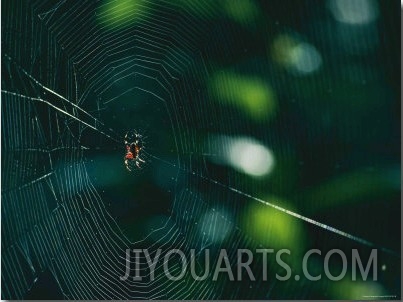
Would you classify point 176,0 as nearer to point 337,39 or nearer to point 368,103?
point 337,39

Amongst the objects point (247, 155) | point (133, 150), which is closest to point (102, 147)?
point (133, 150)

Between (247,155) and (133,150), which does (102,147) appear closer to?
(133,150)

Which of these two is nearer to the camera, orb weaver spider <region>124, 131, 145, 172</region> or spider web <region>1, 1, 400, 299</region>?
spider web <region>1, 1, 400, 299</region>

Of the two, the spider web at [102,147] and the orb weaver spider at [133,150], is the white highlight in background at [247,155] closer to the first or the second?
the spider web at [102,147]

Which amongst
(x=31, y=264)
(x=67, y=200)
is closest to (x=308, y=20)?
(x=67, y=200)

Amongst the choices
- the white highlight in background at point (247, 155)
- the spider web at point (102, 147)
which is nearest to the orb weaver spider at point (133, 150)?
the spider web at point (102, 147)

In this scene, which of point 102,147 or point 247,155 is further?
point 102,147

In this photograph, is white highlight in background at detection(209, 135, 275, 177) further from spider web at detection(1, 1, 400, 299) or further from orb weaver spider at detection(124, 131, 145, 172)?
orb weaver spider at detection(124, 131, 145, 172)

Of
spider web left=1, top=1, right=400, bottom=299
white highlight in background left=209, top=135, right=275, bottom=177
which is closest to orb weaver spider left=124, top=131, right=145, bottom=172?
spider web left=1, top=1, right=400, bottom=299
